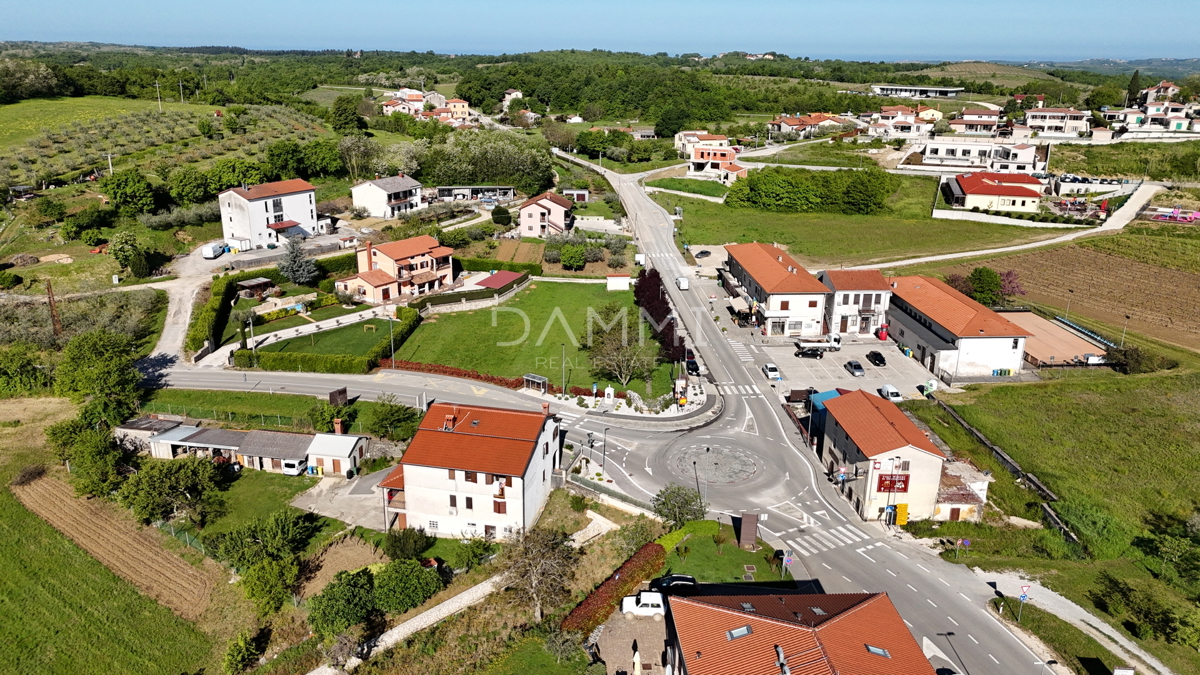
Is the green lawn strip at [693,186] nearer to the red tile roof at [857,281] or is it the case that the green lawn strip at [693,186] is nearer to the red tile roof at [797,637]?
the red tile roof at [857,281]

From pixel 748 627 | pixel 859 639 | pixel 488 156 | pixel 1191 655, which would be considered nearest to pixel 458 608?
pixel 748 627

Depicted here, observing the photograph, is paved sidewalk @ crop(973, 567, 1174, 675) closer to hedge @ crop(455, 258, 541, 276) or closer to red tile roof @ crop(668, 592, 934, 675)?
red tile roof @ crop(668, 592, 934, 675)

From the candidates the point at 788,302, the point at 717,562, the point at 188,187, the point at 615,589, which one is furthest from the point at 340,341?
the point at 717,562

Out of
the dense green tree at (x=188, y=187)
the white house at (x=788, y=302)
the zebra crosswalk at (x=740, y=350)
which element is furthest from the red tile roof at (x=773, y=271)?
the dense green tree at (x=188, y=187)

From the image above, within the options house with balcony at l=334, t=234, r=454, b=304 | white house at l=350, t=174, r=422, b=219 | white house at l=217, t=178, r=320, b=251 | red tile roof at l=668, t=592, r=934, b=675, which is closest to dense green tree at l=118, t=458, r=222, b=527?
red tile roof at l=668, t=592, r=934, b=675

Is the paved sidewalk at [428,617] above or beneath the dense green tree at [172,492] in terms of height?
beneath

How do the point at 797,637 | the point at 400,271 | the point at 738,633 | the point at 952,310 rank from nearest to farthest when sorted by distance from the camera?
1. the point at 797,637
2. the point at 738,633
3. the point at 952,310
4. the point at 400,271

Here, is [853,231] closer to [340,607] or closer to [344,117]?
[344,117]
